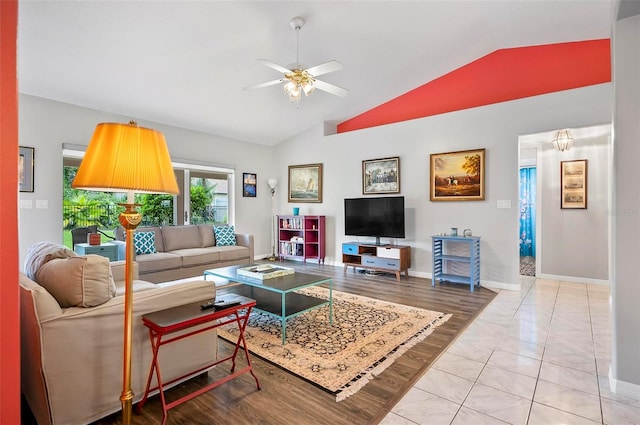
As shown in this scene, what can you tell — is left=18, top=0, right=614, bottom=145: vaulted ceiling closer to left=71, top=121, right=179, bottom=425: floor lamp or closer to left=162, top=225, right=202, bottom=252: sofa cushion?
left=162, top=225, right=202, bottom=252: sofa cushion

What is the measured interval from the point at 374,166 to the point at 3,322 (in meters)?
5.37

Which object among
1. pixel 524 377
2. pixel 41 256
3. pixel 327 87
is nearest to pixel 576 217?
pixel 524 377

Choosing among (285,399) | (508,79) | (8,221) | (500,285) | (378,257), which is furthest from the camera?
(378,257)

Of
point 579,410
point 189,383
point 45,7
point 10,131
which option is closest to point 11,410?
point 10,131

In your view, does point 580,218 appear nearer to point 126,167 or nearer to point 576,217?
point 576,217

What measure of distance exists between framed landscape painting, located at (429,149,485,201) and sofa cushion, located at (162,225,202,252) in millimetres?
4013

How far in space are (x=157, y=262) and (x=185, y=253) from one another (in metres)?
0.49

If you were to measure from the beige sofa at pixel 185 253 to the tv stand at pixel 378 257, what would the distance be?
1779 mm

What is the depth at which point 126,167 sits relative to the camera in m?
1.36

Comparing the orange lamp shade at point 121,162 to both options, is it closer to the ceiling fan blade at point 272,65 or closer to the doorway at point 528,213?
the ceiling fan blade at point 272,65

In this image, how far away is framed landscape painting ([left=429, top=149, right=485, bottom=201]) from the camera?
4.70 metres

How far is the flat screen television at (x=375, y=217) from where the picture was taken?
205 inches

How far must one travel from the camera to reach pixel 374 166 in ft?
18.9

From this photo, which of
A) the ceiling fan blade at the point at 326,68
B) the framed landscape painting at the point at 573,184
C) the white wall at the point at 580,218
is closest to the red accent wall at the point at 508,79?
the white wall at the point at 580,218
